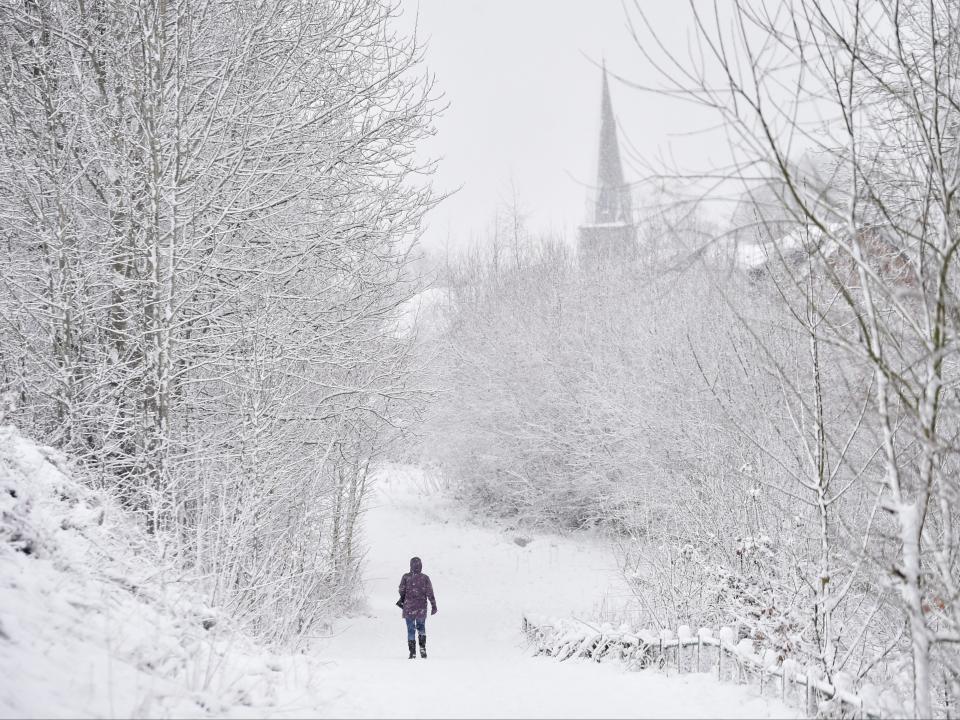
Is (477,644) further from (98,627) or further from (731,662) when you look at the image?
(98,627)

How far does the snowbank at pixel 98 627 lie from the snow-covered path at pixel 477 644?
0.63 meters

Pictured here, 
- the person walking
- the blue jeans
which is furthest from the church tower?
the blue jeans

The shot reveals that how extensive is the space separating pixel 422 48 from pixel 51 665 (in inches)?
363

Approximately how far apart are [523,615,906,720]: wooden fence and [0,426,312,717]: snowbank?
3.21 metres

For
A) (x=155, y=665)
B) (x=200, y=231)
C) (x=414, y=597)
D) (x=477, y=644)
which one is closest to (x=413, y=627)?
(x=414, y=597)

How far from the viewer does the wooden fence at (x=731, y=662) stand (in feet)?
13.9

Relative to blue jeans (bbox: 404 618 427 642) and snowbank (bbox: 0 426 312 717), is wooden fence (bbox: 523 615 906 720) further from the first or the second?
snowbank (bbox: 0 426 312 717)

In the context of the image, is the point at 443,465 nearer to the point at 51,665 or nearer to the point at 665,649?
the point at 665,649

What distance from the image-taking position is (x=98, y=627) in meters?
4.15

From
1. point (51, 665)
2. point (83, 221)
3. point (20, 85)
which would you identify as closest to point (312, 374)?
point (83, 221)

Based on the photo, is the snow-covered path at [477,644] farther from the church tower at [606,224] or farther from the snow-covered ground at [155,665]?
the church tower at [606,224]

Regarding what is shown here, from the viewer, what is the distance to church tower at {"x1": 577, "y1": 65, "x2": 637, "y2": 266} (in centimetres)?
2795

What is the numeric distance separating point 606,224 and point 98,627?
1407 inches

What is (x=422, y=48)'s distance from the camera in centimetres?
1044
